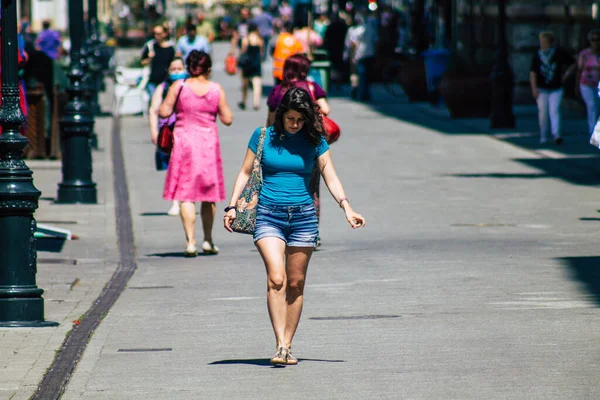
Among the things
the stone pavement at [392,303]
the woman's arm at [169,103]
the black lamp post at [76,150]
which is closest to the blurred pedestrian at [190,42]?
the stone pavement at [392,303]

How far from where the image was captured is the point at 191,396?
22.7 ft

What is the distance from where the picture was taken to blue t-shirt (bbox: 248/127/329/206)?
25.5 feet

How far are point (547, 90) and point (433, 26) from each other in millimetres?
19889

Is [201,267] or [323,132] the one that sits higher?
[323,132]

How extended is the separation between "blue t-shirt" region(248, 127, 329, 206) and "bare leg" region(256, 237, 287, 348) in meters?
0.24

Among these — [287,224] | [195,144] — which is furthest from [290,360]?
[195,144]

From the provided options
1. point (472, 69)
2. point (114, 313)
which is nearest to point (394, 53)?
point (472, 69)

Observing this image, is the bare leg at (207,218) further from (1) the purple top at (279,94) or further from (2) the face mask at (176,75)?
(2) the face mask at (176,75)

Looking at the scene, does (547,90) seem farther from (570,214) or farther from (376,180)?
(570,214)

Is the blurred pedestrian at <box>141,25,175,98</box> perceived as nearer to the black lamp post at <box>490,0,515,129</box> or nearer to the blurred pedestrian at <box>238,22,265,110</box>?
the black lamp post at <box>490,0,515,129</box>

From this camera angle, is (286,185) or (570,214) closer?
(286,185)

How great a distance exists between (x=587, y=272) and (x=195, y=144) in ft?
11.9

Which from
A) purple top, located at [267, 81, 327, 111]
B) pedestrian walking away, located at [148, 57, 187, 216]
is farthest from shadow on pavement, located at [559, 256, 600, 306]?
pedestrian walking away, located at [148, 57, 187, 216]

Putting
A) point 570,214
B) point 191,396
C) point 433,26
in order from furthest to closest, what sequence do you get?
point 433,26 < point 570,214 < point 191,396
